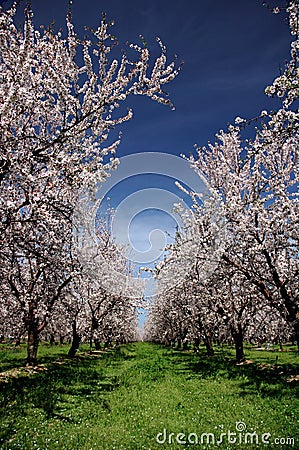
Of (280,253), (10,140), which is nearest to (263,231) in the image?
(280,253)

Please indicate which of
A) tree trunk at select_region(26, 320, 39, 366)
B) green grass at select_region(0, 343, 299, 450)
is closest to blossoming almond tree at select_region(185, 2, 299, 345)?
green grass at select_region(0, 343, 299, 450)

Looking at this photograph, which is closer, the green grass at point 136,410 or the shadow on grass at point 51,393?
the green grass at point 136,410

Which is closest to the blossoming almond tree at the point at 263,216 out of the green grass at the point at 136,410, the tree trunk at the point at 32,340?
the green grass at the point at 136,410

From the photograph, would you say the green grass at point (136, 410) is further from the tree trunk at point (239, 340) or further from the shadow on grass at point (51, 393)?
the tree trunk at point (239, 340)

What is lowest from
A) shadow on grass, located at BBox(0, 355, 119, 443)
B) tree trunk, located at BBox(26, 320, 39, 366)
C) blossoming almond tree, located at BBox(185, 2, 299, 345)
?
shadow on grass, located at BBox(0, 355, 119, 443)

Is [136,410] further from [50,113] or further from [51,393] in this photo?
[50,113]

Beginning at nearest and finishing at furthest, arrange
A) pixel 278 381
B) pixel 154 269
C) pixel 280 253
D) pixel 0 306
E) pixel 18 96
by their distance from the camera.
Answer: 1. pixel 18 96
2. pixel 154 269
3. pixel 278 381
4. pixel 280 253
5. pixel 0 306

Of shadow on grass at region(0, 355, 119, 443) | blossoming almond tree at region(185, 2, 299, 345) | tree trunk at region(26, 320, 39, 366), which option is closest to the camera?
shadow on grass at region(0, 355, 119, 443)

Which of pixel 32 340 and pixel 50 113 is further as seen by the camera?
pixel 32 340

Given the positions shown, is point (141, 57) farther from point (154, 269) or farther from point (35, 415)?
point (35, 415)

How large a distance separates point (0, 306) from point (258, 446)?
19.0 m

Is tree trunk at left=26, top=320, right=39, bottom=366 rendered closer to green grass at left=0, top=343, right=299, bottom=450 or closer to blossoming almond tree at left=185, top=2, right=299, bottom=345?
green grass at left=0, top=343, right=299, bottom=450

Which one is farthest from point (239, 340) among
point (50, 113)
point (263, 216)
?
point (50, 113)

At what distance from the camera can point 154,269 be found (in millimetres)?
12367
